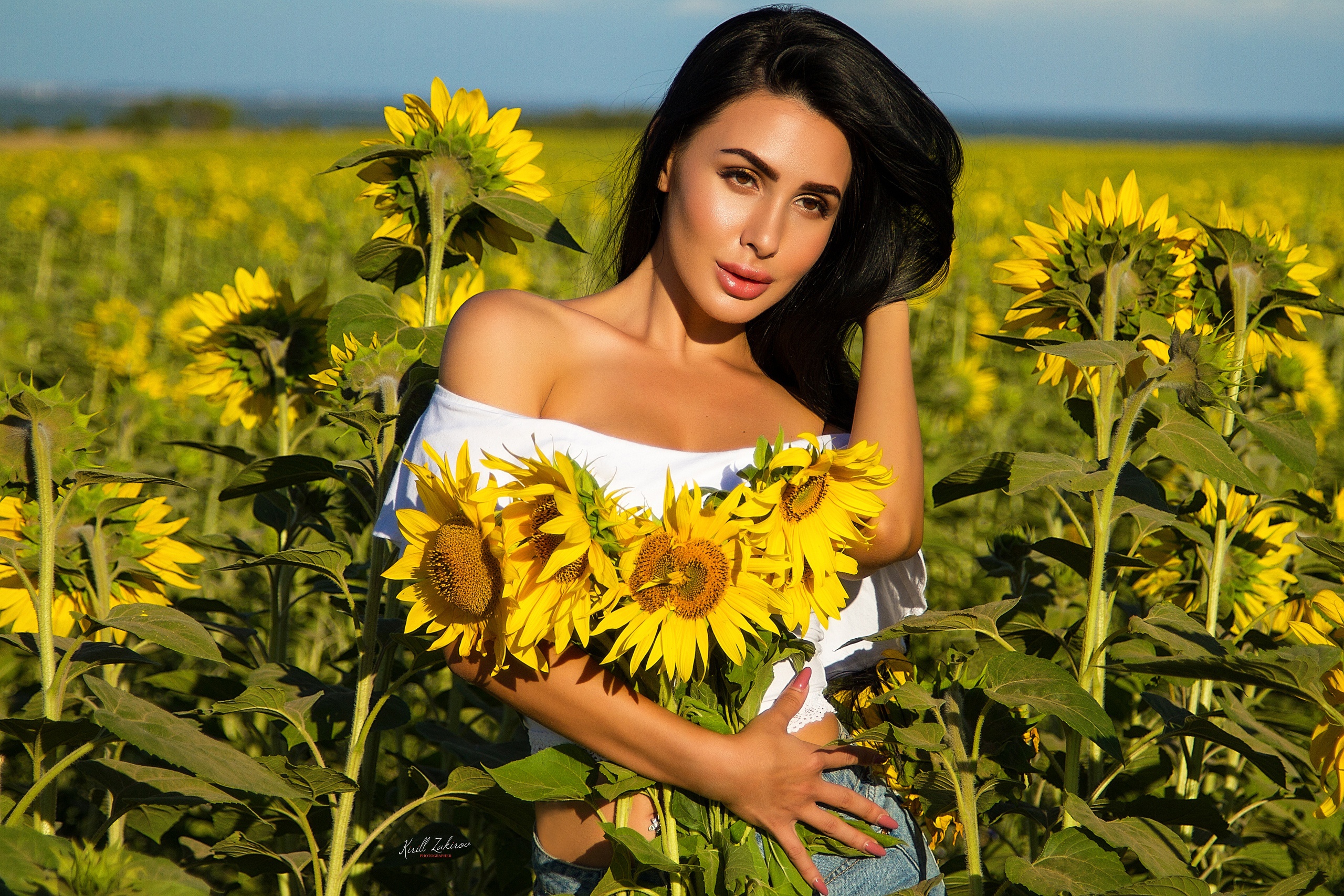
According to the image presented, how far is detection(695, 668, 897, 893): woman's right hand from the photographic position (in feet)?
3.84

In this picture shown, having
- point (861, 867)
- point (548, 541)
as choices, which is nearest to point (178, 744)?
point (548, 541)

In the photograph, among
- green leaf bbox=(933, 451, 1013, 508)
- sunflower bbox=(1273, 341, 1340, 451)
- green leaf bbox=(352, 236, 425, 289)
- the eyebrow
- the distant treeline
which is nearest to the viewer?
green leaf bbox=(933, 451, 1013, 508)

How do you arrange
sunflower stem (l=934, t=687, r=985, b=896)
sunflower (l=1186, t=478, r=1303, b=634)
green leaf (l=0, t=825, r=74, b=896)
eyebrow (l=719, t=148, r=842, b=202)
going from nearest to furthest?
green leaf (l=0, t=825, r=74, b=896), sunflower stem (l=934, t=687, r=985, b=896), eyebrow (l=719, t=148, r=842, b=202), sunflower (l=1186, t=478, r=1303, b=634)

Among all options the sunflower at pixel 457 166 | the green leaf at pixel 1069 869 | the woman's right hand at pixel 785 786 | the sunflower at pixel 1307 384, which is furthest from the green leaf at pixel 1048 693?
the sunflower at pixel 457 166

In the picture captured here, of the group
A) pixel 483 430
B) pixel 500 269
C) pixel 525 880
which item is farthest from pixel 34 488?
pixel 500 269

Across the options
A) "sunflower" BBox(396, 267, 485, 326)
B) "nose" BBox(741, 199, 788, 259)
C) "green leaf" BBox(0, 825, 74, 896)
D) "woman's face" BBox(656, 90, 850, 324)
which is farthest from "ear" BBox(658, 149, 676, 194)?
"green leaf" BBox(0, 825, 74, 896)

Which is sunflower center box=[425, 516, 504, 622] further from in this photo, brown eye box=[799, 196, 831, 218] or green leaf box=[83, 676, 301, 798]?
brown eye box=[799, 196, 831, 218]

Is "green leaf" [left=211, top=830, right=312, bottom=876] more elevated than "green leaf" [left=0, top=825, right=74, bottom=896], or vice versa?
"green leaf" [left=0, top=825, right=74, bottom=896]

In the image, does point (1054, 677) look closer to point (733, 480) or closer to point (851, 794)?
point (851, 794)

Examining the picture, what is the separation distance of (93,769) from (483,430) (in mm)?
583

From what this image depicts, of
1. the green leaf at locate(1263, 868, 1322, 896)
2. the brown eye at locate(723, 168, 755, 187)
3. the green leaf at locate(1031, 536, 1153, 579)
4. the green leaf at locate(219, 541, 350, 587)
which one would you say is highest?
the brown eye at locate(723, 168, 755, 187)

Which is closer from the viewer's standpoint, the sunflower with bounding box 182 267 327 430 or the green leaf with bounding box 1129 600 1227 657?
the green leaf with bounding box 1129 600 1227 657

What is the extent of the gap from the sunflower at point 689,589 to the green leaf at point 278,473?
601 millimetres

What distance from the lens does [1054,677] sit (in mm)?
1153
